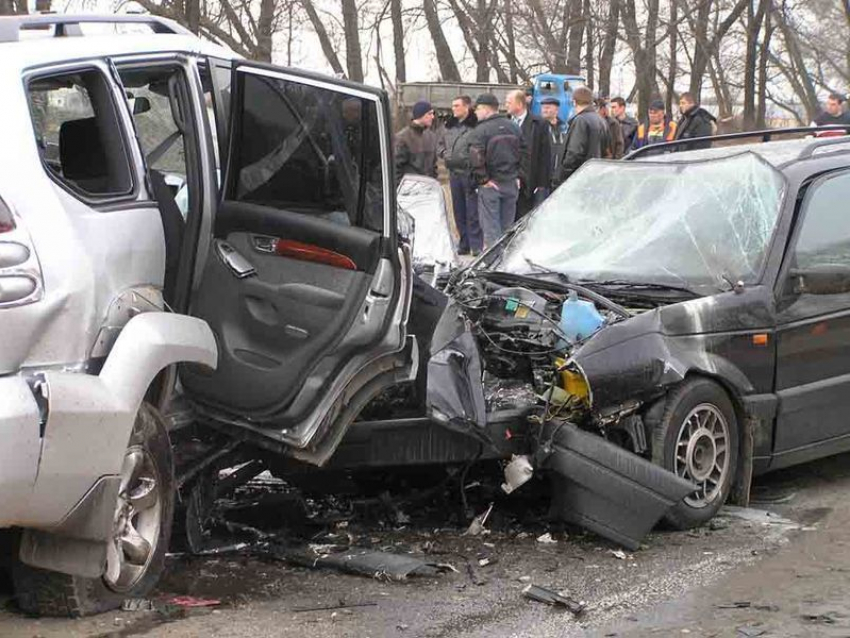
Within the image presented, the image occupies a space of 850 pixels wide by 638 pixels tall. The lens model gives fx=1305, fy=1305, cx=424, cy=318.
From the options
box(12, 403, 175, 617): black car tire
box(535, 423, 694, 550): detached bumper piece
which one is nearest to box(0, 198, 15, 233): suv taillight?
box(12, 403, 175, 617): black car tire

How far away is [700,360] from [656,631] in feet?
5.80

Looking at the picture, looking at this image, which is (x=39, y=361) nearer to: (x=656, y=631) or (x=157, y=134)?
(x=157, y=134)

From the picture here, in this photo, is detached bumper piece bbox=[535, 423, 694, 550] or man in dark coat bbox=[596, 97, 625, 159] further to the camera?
man in dark coat bbox=[596, 97, 625, 159]

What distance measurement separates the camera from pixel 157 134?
214 inches

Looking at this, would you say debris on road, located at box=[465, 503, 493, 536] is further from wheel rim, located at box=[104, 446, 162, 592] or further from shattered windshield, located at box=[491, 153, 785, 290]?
wheel rim, located at box=[104, 446, 162, 592]

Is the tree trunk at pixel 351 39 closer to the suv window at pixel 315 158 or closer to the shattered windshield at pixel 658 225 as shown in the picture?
the shattered windshield at pixel 658 225

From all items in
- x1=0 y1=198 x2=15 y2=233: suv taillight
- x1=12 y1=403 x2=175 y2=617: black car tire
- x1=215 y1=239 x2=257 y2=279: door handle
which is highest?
x1=0 y1=198 x2=15 y2=233: suv taillight

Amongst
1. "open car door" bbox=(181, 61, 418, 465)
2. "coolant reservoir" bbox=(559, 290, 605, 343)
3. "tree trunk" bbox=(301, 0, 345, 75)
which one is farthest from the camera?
"tree trunk" bbox=(301, 0, 345, 75)

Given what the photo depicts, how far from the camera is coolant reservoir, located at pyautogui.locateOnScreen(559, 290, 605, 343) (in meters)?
6.19

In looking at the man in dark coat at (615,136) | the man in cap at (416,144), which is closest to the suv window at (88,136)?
the man in cap at (416,144)

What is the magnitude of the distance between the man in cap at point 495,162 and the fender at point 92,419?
9.28 metres

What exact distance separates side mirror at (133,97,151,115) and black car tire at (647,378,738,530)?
2607 mm

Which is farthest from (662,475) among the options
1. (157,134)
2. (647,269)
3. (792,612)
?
(157,134)

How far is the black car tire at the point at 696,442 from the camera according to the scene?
5953mm
